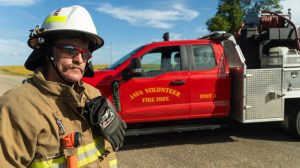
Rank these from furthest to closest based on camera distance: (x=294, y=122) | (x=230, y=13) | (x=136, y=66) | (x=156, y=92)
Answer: (x=230, y=13)
(x=294, y=122)
(x=156, y=92)
(x=136, y=66)

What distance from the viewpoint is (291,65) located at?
6.18 m

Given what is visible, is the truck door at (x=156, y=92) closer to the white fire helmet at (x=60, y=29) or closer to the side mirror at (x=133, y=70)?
the side mirror at (x=133, y=70)

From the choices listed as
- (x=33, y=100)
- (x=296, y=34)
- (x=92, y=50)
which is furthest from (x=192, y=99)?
(x=33, y=100)

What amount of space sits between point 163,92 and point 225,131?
1961mm

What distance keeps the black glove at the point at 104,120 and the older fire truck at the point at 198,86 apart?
3.79 m

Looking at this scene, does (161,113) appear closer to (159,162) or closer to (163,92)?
(163,92)

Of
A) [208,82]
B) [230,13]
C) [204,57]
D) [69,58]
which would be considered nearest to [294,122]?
[208,82]

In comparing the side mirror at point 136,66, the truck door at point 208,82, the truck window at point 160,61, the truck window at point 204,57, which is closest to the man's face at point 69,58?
the side mirror at point 136,66

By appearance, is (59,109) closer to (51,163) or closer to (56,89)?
(56,89)

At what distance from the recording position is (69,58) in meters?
1.84

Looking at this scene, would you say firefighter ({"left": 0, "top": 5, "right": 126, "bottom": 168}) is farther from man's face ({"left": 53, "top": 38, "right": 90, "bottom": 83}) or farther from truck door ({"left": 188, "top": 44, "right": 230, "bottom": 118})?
truck door ({"left": 188, "top": 44, "right": 230, "bottom": 118})

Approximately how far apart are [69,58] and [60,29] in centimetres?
16

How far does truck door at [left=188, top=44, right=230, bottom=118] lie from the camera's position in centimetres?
609

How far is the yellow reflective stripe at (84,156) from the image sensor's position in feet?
5.08
